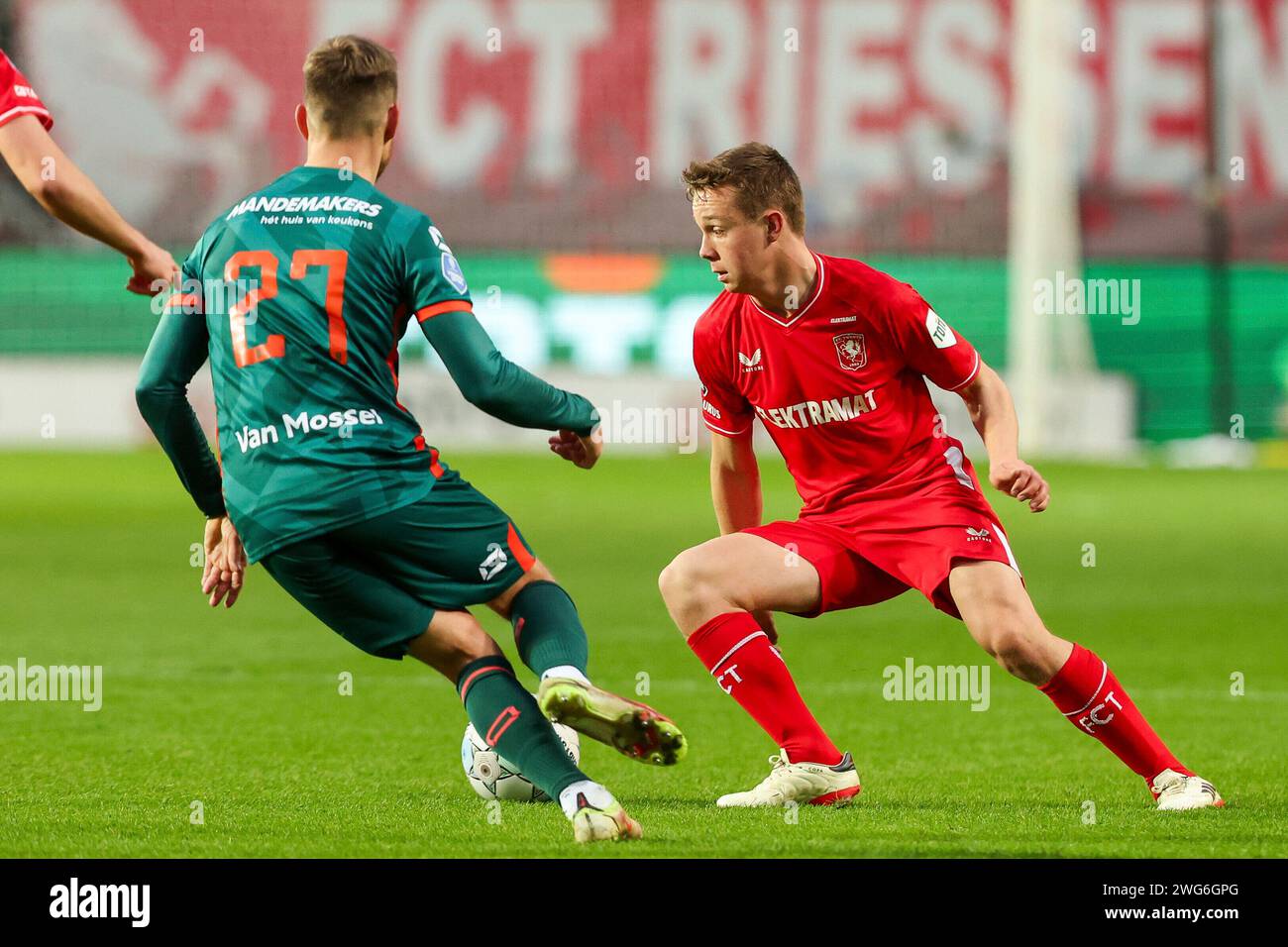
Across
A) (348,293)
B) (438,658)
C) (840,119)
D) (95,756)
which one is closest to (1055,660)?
(438,658)

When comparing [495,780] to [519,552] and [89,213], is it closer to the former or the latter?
[519,552]

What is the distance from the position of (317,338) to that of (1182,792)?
269cm

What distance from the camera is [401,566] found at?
177 inches

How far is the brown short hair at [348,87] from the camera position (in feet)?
14.8

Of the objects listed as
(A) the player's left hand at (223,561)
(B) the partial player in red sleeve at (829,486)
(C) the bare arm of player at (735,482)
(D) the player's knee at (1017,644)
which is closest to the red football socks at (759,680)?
(B) the partial player in red sleeve at (829,486)

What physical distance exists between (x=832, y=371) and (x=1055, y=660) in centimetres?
110

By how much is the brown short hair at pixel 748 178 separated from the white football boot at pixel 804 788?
1.60 m

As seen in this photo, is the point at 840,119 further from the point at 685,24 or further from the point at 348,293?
the point at 348,293

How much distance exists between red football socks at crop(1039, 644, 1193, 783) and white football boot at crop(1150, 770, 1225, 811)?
0.03 metres

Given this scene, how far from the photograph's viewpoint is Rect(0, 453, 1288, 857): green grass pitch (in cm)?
480

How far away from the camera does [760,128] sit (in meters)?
31.3

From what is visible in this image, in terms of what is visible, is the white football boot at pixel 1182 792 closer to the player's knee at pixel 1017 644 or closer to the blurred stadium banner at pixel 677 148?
the player's knee at pixel 1017 644

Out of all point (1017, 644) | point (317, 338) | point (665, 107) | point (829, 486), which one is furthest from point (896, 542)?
point (665, 107)

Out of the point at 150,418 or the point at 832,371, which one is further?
the point at 832,371
